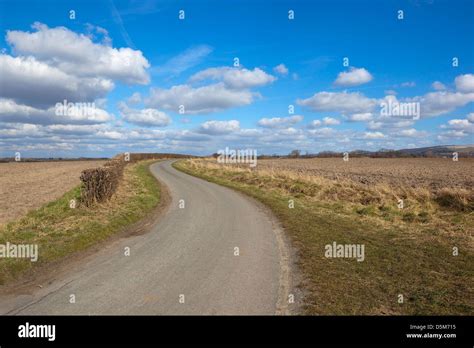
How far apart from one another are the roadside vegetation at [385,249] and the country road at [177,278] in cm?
78

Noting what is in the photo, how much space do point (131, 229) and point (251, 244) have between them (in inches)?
182

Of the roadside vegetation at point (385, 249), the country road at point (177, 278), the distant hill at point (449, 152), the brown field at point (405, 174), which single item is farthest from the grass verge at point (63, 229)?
the distant hill at point (449, 152)

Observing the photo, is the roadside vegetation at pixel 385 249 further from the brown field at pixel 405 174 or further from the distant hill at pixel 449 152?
the distant hill at pixel 449 152

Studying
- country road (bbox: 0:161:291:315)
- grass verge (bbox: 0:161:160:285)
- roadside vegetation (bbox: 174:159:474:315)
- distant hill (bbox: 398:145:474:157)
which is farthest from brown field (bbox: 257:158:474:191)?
distant hill (bbox: 398:145:474:157)

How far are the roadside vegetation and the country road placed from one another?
0.78 meters

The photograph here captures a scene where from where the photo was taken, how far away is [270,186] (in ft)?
87.8

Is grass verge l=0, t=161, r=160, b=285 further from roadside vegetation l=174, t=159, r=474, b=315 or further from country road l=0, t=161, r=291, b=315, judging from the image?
roadside vegetation l=174, t=159, r=474, b=315

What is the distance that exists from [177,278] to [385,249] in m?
5.90

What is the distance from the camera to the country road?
5.79m

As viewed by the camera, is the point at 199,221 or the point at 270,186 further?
the point at 270,186

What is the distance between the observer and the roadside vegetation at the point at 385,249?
241 inches

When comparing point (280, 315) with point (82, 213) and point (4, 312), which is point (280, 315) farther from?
point (82, 213)

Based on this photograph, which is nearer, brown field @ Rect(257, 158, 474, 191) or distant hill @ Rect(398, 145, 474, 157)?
brown field @ Rect(257, 158, 474, 191)
